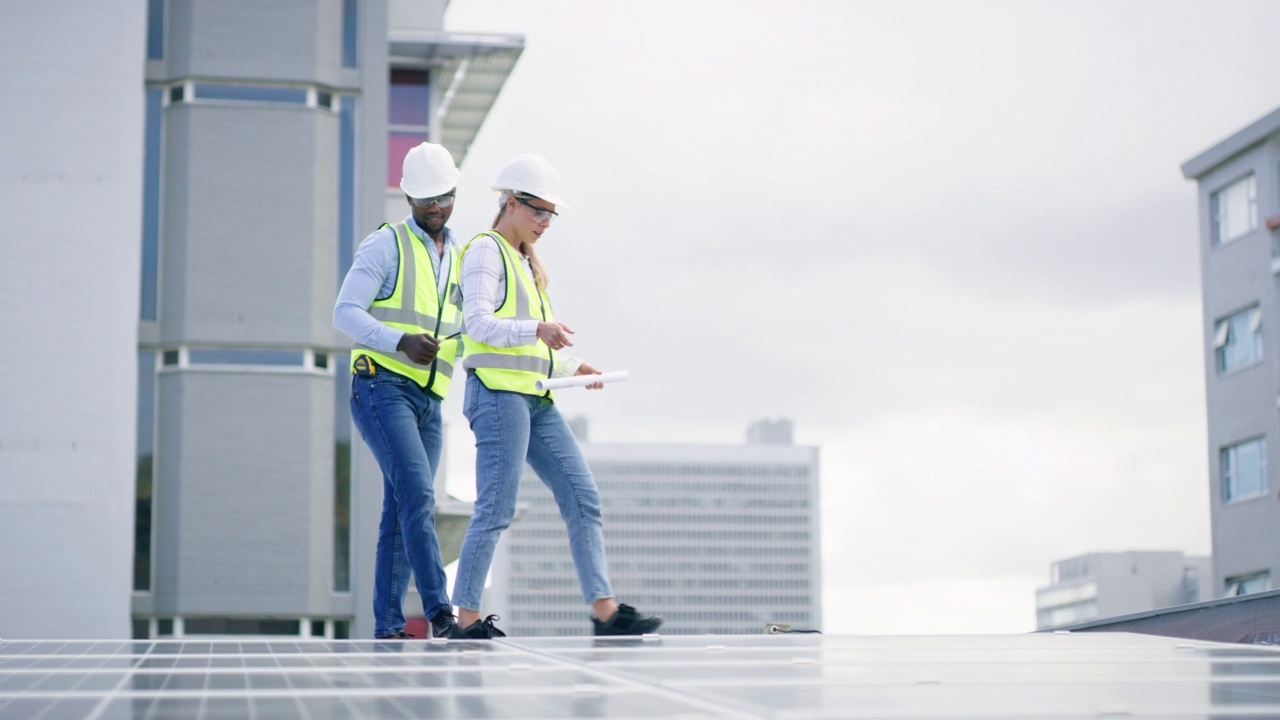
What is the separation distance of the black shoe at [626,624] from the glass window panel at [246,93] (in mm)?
16948

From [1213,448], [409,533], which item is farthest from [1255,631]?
[1213,448]

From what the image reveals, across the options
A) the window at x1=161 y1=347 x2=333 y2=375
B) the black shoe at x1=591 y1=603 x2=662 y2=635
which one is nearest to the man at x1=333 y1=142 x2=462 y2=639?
the black shoe at x1=591 y1=603 x2=662 y2=635

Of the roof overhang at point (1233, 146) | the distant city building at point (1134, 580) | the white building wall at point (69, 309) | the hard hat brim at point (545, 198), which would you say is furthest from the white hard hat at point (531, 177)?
the distant city building at point (1134, 580)

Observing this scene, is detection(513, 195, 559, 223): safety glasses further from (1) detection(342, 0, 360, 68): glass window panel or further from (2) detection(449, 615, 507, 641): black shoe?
(1) detection(342, 0, 360, 68): glass window panel

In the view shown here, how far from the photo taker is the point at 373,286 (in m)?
7.82

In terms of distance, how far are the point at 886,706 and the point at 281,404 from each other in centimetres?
1980

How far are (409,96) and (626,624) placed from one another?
1940 cm

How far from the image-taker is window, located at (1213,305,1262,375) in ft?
167

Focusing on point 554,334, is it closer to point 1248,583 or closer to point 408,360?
point 408,360

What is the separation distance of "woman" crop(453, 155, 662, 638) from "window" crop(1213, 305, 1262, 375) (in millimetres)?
46657

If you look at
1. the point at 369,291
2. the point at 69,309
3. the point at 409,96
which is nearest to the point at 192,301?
the point at 69,309

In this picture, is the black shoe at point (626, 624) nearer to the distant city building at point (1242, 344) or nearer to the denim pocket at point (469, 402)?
the denim pocket at point (469, 402)

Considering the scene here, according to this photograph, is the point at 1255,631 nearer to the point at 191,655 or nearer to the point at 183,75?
the point at 191,655

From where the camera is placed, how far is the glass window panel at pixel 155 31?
22.7 meters
